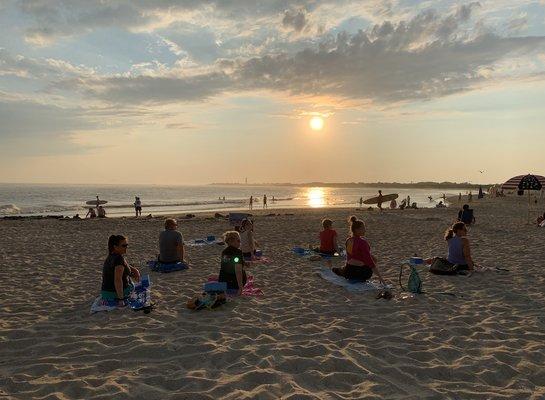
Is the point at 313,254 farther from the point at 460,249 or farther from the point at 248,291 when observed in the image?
the point at 248,291

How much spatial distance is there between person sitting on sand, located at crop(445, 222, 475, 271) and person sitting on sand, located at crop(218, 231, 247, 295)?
504cm

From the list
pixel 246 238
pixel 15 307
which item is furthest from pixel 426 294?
pixel 15 307

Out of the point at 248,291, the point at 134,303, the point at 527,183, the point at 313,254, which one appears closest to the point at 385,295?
the point at 248,291

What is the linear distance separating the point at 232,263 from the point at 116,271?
6.41 ft

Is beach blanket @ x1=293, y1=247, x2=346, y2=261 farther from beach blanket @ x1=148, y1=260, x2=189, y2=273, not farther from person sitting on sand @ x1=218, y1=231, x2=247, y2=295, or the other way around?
person sitting on sand @ x1=218, y1=231, x2=247, y2=295

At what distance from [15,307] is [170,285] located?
2.76 m

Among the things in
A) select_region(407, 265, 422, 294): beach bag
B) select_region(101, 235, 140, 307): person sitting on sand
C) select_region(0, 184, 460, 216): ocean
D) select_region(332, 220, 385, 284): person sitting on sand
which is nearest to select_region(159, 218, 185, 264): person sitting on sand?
select_region(101, 235, 140, 307): person sitting on sand

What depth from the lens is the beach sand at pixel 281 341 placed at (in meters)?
4.21

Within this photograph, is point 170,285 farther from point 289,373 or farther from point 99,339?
point 289,373

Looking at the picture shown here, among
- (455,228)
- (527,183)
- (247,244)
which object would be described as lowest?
(247,244)

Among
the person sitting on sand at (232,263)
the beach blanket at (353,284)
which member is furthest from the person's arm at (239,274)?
the beach blanket at (353,284)

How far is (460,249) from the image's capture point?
948 cm

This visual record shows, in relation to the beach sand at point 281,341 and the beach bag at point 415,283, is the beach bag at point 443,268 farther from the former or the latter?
the beach bag at point 415,283

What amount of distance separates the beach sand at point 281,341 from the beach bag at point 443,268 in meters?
0.31
